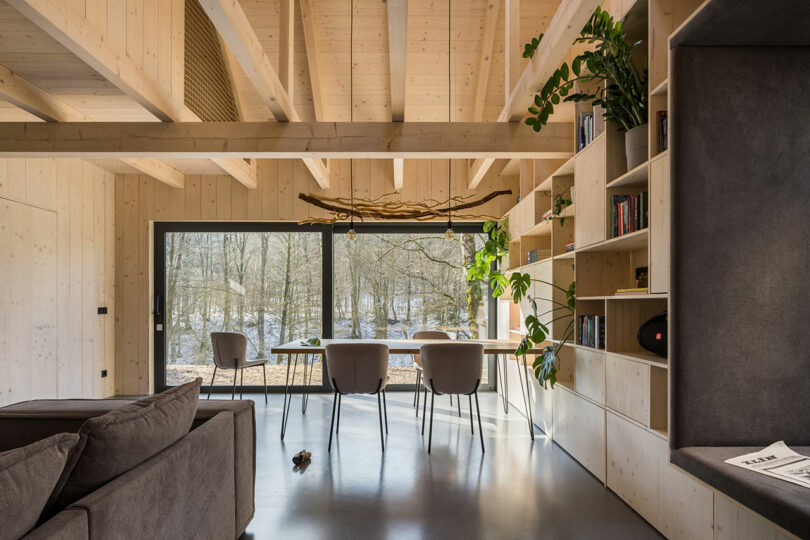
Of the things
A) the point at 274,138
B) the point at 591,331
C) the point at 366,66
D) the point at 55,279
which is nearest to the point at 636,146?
the point at 591,331

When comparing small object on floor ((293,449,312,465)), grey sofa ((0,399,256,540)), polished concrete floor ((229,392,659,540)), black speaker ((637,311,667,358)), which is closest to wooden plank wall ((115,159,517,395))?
polished concrete floor ((229,392,659,540))

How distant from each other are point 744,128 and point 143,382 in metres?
6.32

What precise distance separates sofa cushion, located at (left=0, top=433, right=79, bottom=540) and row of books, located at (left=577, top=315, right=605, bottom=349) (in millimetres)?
2744

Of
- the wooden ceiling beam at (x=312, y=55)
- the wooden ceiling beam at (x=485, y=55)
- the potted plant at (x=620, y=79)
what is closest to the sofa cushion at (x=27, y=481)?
the potted plant at (x=620, y=79)

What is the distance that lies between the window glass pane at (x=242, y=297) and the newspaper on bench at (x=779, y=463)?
504 centimetres

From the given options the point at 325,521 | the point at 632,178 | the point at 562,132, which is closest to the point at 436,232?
the point at 562,132

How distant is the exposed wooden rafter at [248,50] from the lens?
232 cm

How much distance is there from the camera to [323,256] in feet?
20.7

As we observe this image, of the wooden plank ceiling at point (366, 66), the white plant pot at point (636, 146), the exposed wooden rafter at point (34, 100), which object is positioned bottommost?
the white plant pot at point (636, 146)

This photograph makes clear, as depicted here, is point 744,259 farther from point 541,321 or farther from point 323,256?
point 323,256

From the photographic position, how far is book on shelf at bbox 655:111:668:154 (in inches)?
94.5

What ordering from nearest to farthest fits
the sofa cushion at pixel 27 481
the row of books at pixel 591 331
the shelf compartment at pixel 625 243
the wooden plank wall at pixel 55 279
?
1. the sofa cushion at pixel 27 481
2. the shelf compartment at pixel 625 243
3. the row of books at pixel 591 331
4. the wooden plank wall at pixel 55 279

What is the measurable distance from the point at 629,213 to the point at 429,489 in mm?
1913

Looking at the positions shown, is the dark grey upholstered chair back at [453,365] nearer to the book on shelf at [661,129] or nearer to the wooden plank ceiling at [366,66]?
the book on shelf at [661,129]
